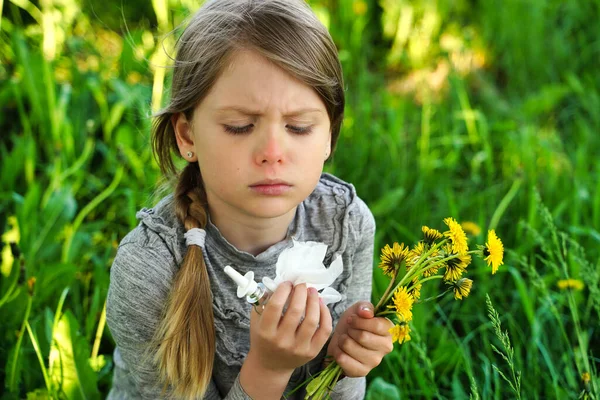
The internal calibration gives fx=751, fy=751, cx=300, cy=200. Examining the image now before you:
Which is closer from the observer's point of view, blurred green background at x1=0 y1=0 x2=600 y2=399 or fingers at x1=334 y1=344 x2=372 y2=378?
fingers at x1=334 y1=344 x2=372 y2=378

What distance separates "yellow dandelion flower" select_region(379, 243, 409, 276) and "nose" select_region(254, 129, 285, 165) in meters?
0.23

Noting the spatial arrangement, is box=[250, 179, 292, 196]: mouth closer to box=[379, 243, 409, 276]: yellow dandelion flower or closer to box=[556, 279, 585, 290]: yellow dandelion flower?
box=[379, 243, 409, 276]: yellow dandelion flower

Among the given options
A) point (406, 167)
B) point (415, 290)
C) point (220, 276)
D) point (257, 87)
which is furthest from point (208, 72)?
point (406, 167)

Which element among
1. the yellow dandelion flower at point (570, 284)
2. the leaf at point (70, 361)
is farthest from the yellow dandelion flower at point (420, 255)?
the leaf at point (70, 361)

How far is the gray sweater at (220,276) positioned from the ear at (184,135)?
112 millimetres

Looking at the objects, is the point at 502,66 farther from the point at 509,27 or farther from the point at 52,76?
the point at 52,76

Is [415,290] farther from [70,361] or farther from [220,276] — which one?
[70,361]

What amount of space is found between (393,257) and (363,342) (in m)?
0.19

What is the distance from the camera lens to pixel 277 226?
54.8 inches

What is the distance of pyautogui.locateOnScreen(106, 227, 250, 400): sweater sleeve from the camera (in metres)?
1.30

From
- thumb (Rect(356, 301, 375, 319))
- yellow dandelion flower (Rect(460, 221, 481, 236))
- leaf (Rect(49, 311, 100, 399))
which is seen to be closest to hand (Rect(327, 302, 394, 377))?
thumb (Rect(356, 301, 375, 319))

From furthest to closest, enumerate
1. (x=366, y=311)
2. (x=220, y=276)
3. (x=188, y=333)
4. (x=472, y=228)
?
(x=472, y=228) → (x=220, y=276) → (x=188, y=333) → (x=366, y=311)

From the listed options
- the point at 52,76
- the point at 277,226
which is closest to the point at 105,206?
the point at 52,76

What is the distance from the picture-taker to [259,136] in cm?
118
